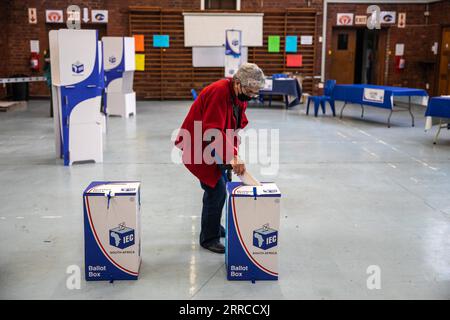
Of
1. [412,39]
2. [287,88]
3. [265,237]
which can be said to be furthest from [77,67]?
[412,39]

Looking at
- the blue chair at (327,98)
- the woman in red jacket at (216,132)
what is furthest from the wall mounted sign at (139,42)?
the woman in red jacket at (216,132)

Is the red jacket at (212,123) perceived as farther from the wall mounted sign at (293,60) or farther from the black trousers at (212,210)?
the wall mounted sign at (293,60)

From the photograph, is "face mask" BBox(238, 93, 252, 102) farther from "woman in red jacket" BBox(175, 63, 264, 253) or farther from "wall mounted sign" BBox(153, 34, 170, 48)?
"wall mounted sign" BBox(153, 34, 170, 48)

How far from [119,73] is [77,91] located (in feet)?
14.5

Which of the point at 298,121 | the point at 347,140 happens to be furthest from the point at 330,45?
the point at 347,140

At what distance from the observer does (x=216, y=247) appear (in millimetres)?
3492

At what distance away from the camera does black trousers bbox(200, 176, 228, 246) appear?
3.39m

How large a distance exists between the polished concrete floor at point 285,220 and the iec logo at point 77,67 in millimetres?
1165

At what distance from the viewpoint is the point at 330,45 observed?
47.0 ft

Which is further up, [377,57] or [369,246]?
[377,57]

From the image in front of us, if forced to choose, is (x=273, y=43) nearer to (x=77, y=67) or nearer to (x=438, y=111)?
(x=438, y=111)
